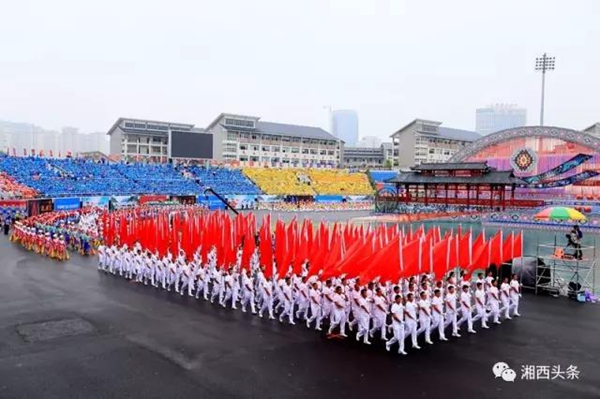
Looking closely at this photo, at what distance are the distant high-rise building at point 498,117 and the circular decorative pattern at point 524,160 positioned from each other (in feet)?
478

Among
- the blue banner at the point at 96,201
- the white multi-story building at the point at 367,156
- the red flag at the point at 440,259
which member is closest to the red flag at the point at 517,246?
the red flag at the point at 440,259

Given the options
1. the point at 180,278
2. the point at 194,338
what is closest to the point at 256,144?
the point at 180,278

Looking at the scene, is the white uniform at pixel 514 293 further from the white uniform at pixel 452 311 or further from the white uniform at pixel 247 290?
the white uniform at pixel 247 290

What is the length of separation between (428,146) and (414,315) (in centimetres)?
7841

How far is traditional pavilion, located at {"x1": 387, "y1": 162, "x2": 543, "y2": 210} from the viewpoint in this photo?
38.3 meters

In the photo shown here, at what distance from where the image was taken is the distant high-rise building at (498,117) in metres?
182

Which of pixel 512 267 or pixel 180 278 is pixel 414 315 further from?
pixel 180 278

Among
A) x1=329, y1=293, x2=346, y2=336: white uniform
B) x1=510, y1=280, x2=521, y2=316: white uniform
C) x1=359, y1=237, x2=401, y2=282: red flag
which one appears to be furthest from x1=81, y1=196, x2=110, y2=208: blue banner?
x1=510, y1=280, x2=521, y2=316: white uniform

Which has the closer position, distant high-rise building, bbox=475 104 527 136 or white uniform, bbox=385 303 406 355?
white uniform, bbox=385 303 406 355

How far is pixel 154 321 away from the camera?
1221cm

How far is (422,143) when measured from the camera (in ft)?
277

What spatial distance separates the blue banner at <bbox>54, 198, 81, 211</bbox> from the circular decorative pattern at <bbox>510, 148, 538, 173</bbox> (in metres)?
36.4

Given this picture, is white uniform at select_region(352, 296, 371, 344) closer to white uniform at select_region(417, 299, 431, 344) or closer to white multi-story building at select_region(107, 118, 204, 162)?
white uniform at select_region(417, 299, 431, 344)

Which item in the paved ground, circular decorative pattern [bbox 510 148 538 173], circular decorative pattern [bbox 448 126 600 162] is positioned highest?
circular decorative pattern [bbox 448 126 600 162]
